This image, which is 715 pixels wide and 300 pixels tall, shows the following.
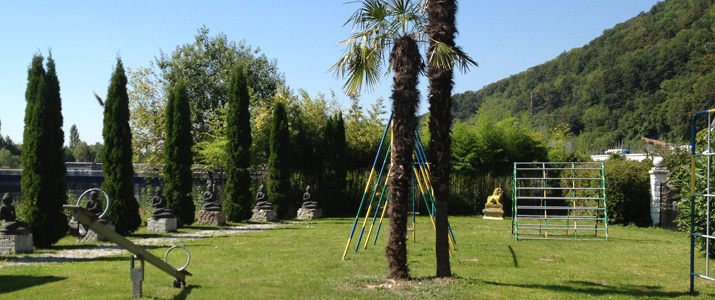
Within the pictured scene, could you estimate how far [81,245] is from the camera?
39.2 ft

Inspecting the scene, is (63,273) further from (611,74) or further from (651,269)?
(611,74)

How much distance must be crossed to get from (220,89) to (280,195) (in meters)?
11.9

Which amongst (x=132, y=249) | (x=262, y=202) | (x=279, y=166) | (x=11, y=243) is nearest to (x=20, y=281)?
(x=132, y=249)

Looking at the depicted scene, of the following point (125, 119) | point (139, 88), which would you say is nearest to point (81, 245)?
point (125, 119)

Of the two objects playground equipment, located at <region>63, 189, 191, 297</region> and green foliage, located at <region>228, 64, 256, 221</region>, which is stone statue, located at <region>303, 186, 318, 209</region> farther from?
playground equipment, located at <region>63, 189, 191, 297</region>

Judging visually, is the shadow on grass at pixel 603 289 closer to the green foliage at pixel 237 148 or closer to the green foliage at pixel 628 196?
the green foliage at pixel 628 196

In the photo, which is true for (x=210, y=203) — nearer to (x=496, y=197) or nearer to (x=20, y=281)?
(x=20, y=281)

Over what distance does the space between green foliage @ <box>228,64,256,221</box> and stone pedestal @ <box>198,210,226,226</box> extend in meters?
1.11

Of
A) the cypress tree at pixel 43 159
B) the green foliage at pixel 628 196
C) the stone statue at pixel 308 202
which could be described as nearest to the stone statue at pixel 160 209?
the cypress tree at pixel 43 159

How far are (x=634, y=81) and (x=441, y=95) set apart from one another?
43234mm

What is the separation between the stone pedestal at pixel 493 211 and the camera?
20.9m

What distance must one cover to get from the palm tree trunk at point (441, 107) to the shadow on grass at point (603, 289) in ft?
4.27

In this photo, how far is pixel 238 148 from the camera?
61.9 feet

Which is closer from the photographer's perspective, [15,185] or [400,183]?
[400,183]
